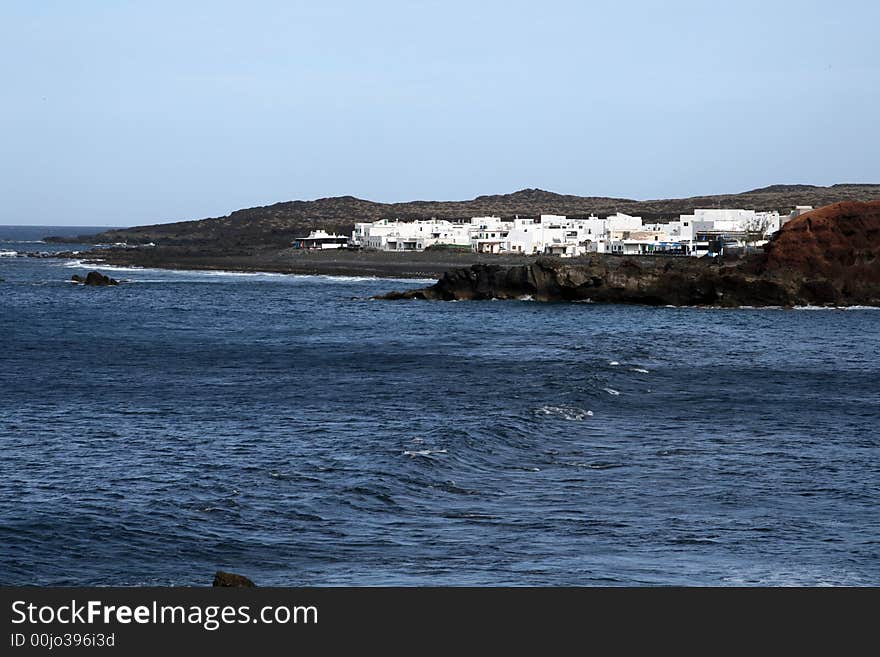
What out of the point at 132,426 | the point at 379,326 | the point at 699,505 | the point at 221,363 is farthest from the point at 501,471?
the point at 379,326

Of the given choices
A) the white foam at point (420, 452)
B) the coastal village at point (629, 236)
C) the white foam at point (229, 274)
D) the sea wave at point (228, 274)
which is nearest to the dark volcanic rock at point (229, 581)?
the white foam at point (420, 452)

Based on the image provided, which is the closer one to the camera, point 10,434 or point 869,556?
point 869,556

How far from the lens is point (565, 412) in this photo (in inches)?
1630

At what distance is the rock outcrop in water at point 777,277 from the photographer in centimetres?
9694

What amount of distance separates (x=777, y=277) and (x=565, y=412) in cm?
6091

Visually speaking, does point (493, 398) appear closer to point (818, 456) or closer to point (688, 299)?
point (818, 456)

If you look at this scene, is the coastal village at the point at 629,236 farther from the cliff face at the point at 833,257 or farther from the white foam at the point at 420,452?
the white foam at the point at 420,452

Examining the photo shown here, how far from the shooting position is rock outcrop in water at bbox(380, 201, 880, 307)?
96938 millimetres

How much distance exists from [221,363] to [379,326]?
22892 millimetres

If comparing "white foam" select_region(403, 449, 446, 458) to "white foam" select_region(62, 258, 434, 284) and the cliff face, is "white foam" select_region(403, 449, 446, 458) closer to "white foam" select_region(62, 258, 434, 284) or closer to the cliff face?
the cliff face

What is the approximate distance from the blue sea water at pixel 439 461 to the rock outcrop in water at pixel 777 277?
2889cm

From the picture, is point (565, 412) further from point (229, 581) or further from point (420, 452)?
point (229, 581)

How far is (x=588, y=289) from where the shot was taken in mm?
102750

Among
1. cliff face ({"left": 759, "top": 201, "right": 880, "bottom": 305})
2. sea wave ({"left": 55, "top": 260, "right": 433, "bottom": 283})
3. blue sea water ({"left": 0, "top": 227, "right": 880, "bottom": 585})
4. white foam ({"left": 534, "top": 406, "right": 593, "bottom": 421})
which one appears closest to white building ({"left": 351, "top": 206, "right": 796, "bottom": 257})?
sea wave ({"left": 55, "top": 260, "right": 433, "bottom": 283})
